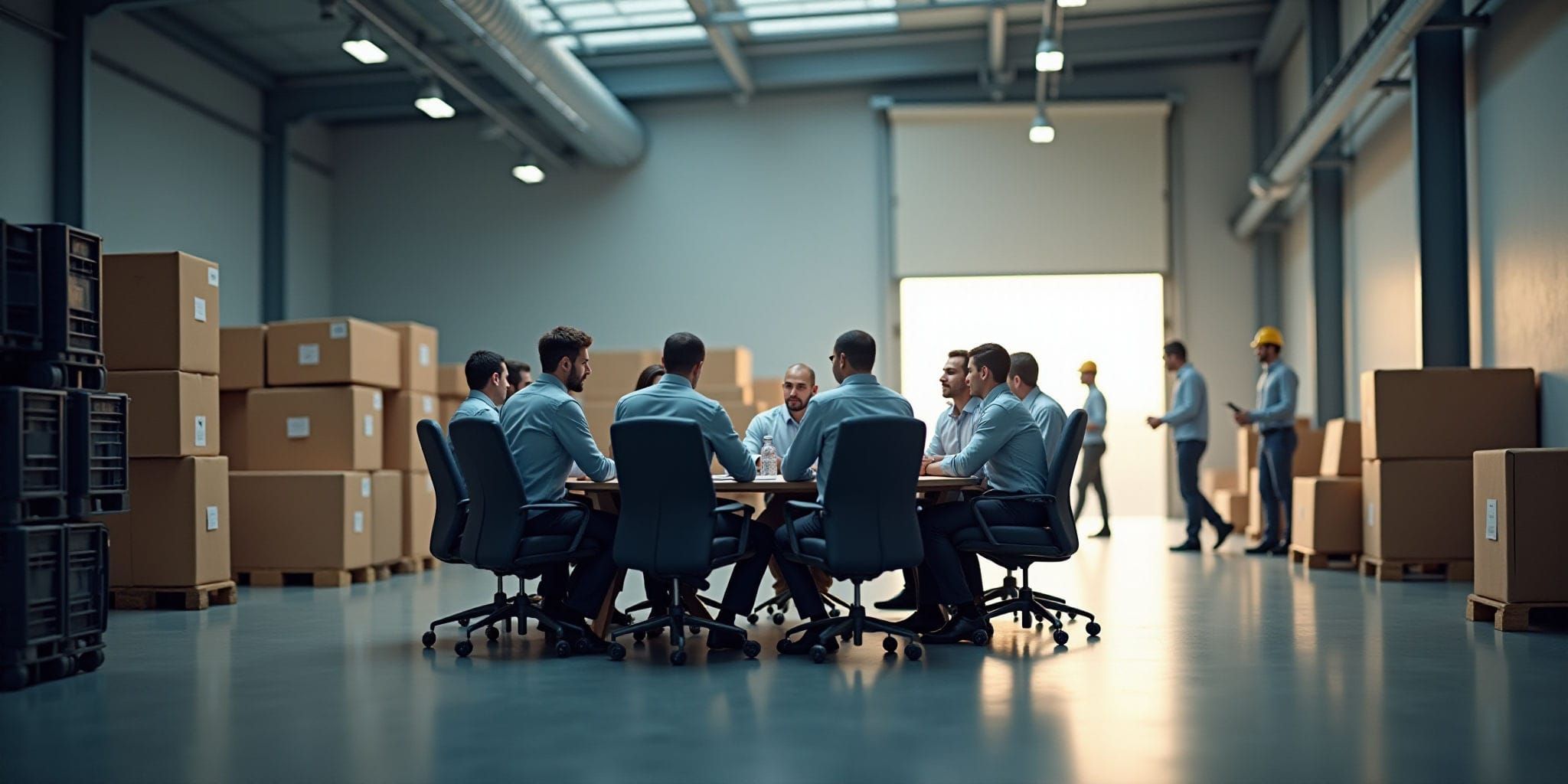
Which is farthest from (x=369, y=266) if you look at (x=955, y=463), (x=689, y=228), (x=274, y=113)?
(x=955, y=463)

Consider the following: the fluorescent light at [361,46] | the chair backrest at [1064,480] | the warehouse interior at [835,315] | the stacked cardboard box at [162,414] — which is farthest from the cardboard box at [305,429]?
the chair backrest at [1064,480]

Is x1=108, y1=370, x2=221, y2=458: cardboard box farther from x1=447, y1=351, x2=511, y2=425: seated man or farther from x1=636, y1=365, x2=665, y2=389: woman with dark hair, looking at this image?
x1=636, y1=365, x2=665, y2=389: woman with dark hair

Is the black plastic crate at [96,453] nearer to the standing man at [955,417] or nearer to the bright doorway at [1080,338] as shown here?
the standing man at [955,417]

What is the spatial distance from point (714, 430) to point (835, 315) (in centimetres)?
917

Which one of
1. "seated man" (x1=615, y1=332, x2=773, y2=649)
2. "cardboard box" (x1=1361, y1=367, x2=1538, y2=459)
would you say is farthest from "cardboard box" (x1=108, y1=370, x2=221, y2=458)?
"cardboard box" (x1=1361, y1=367, x2=1538, y2=459)

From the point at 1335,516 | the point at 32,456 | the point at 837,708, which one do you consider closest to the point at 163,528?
the point at 32,456

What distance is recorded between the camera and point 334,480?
7941 mm

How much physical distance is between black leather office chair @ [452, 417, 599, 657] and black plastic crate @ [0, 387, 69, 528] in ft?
4.48

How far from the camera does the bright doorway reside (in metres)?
13.9

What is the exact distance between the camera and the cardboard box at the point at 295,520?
312 inches

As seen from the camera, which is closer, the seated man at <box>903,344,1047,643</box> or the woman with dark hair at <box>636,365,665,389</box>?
the seated man at <box>903,344,1047,643</box>

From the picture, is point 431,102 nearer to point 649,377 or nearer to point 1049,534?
point 649,377

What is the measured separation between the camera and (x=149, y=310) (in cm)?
680

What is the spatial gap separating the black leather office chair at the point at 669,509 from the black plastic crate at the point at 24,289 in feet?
6.68
